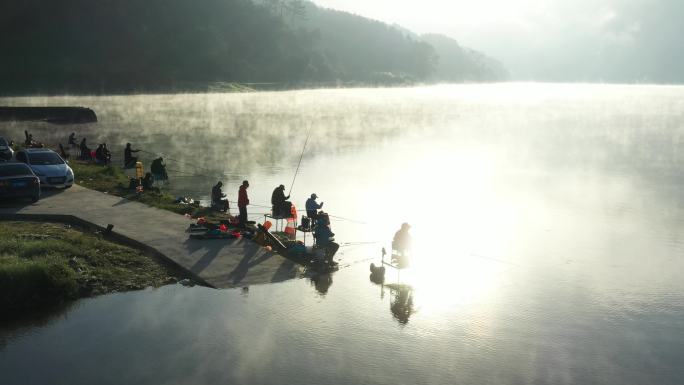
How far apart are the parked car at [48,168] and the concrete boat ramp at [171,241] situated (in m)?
1.53

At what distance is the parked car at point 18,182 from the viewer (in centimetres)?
2228

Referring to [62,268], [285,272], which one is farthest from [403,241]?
[62,268]

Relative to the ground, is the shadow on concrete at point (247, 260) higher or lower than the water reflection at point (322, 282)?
higher

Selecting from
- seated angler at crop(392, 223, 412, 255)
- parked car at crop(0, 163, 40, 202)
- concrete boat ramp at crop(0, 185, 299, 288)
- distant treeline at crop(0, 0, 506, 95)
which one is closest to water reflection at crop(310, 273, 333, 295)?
concrete boat ramp at crop(0, 185, 299, 288)

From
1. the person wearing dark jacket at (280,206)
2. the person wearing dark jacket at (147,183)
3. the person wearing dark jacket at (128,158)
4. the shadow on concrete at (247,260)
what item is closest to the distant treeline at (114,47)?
the person wearing dark jacket at (128,158)

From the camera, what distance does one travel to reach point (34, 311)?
14.5 metres

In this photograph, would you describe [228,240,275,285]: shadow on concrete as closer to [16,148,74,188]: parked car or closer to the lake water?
the lake water

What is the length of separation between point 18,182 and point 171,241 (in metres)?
7.41

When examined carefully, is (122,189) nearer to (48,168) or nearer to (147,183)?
(147,183)

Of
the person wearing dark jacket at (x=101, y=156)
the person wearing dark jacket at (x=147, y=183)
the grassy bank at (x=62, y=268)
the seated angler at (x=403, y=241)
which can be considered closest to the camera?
the grassy bank at (x=62, y=268)

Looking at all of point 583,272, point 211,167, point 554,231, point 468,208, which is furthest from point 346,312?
point 211,167

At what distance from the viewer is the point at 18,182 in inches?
885

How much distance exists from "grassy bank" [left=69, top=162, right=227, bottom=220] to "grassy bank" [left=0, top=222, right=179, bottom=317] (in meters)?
4.84

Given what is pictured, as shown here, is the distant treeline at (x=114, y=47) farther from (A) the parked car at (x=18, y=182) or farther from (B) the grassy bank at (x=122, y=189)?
(A) the parked car at (x=18, y=182)
